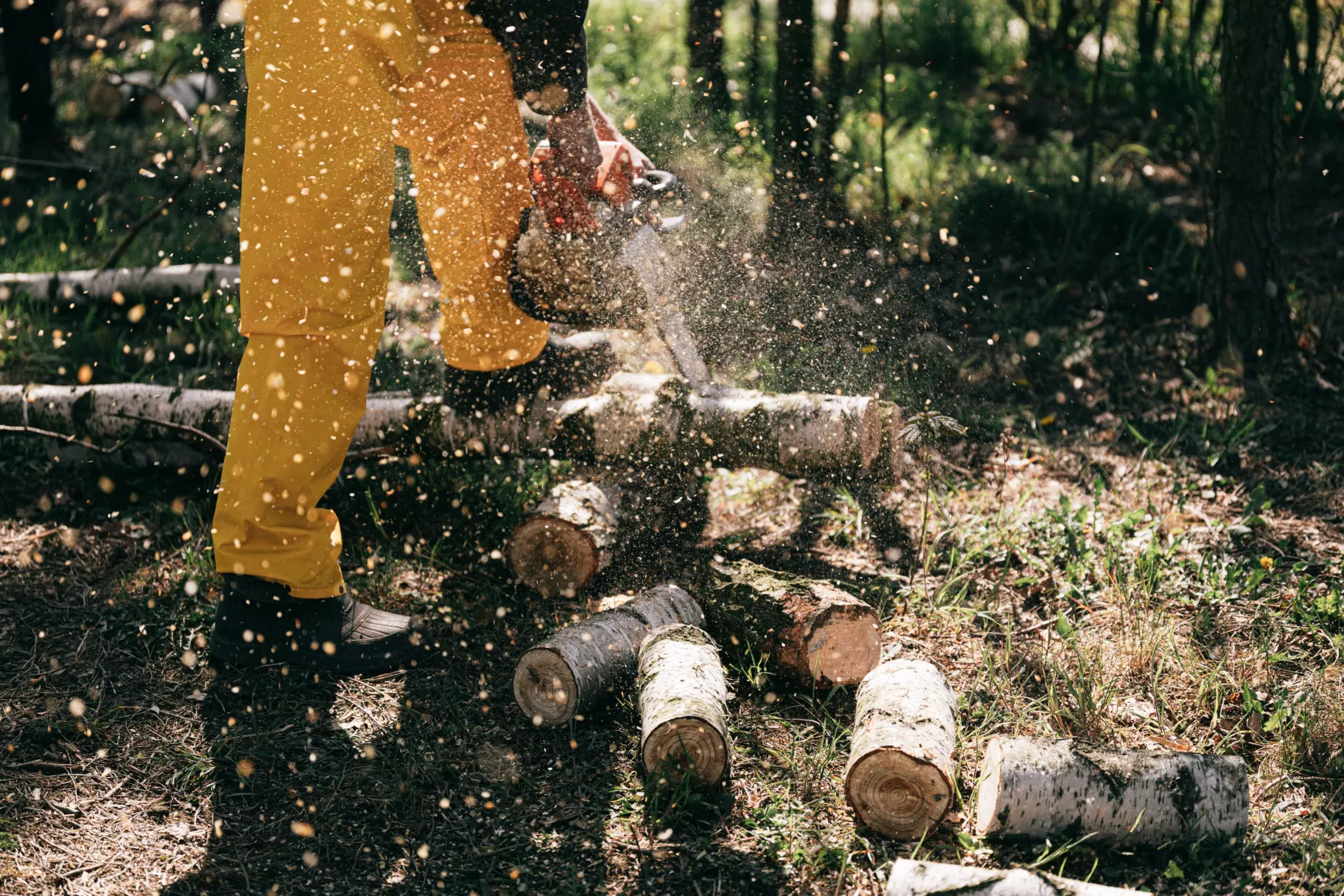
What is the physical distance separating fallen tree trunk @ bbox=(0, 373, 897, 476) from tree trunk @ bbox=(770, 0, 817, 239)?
5.12 feet

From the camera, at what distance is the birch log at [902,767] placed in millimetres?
1990

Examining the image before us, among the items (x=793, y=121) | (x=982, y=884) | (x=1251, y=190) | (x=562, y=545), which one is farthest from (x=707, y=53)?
(x=982, y=884)

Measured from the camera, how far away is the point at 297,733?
2.36m

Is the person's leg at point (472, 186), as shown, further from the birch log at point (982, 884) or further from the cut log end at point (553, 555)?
the birch log at point (982, 884)

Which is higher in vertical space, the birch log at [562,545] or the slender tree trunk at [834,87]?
the slender tree trunk at [834,87]

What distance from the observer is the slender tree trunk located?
443cm

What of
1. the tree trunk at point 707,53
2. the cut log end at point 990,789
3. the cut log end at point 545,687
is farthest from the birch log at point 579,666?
the tree trunk at point 707,53

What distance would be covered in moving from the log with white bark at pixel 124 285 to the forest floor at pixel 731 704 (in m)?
1.09

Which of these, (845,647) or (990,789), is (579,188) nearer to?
(845,647)

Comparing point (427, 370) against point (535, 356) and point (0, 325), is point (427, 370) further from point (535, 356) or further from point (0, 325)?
point (0, 325)

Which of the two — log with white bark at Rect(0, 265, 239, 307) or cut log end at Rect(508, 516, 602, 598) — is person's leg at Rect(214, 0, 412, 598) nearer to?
cut log end at Rect(508, 516, 602, 598)

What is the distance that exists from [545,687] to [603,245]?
3.93 ft

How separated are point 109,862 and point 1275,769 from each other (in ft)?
7.52

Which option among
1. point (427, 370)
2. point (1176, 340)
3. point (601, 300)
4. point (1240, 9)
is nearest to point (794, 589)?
point (601, 300)
